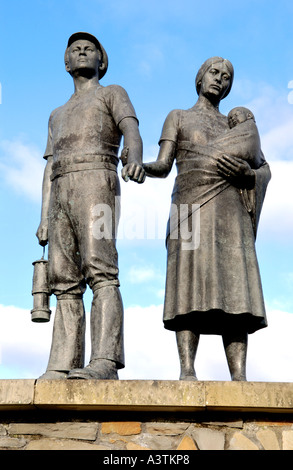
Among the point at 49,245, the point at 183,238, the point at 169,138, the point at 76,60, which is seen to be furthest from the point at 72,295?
the point at 76,60

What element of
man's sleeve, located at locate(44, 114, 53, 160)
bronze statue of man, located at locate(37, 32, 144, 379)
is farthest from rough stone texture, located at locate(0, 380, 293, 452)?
man's sleeve, located at locate(44, 114, 53, 160)

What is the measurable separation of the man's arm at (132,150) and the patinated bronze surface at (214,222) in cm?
19

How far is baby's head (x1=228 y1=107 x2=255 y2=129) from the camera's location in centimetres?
723

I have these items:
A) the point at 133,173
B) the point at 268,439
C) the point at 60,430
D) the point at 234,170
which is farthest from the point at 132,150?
the point at 268,439

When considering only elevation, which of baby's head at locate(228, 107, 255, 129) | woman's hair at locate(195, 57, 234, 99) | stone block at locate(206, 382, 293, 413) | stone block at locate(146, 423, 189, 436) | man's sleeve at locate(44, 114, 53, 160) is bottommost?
stone block at locate(146, 423, 189, 436)

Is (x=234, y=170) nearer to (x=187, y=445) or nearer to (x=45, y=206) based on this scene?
(x=45, y=206)

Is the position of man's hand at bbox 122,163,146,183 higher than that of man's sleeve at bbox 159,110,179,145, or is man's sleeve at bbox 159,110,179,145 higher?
man's sleeve at bbox 159,110,179,145

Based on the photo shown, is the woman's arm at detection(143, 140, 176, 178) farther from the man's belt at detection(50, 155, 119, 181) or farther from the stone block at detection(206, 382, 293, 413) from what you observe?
the stone block at detection(206, 382, 293, 413)

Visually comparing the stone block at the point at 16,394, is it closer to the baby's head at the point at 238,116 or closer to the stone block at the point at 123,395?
the stone block at the point at 123,395

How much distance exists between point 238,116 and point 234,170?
2.01 ft

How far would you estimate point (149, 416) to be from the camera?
6.00 m

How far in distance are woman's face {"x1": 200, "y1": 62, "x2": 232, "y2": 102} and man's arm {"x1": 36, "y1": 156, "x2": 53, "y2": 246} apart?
4.77 feet

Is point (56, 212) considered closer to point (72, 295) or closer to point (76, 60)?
point (72, 295)

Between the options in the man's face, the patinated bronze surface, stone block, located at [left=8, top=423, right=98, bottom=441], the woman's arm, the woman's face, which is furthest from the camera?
the woman's face
